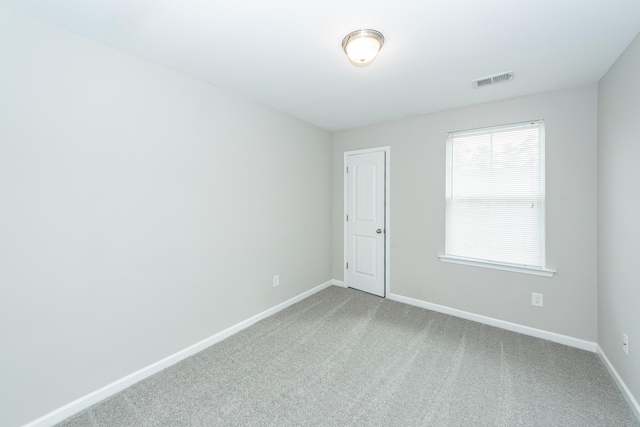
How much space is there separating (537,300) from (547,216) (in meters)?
0.84

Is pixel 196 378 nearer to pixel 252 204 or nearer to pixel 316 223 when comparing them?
pixel 252 204

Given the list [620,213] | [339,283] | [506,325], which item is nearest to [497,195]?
[620,213]

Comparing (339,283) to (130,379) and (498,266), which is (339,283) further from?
(130,379)

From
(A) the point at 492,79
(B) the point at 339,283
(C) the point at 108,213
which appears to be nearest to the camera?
(C) the point at 108,213

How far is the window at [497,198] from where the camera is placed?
8.79 feet

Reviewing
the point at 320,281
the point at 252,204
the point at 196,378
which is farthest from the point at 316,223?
the point at 196,378

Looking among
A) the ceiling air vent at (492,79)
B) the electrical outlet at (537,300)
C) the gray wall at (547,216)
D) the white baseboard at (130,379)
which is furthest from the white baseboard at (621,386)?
the white baseboard at (130,379)

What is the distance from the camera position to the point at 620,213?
1.96 metres

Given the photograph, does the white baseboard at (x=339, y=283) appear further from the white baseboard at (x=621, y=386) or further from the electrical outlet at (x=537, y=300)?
the white baseboard at (x=621, y=386)

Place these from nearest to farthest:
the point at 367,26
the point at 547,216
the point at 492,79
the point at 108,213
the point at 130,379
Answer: the point at 367,26 → the point at 108,213 → the point at 130,379 → the point at 492,79 → the point at 547,216

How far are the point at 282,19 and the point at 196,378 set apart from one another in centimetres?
258

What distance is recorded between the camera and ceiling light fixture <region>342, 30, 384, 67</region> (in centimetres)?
169

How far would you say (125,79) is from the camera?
1.95 meters

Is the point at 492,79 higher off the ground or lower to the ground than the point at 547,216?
higher
